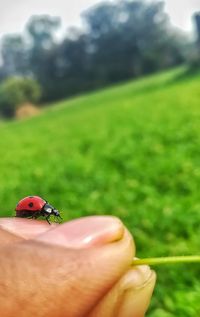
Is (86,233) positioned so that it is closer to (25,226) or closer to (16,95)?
(25,226)

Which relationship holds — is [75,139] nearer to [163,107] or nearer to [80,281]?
[163,107]

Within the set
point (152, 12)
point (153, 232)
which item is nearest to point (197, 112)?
point (153, 232)

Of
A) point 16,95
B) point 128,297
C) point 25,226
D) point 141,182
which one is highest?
point 25,226

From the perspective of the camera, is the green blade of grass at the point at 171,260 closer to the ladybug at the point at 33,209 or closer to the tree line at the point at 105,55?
the ladybug at the point at 33,209

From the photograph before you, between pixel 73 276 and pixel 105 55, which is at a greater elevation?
pixel 73 276

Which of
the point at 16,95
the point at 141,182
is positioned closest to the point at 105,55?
the point at 16,95

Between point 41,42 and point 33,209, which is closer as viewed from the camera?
point 33,209

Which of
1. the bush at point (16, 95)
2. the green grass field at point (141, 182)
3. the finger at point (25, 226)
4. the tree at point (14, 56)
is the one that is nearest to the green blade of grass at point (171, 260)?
the finger at point (25, 226)
